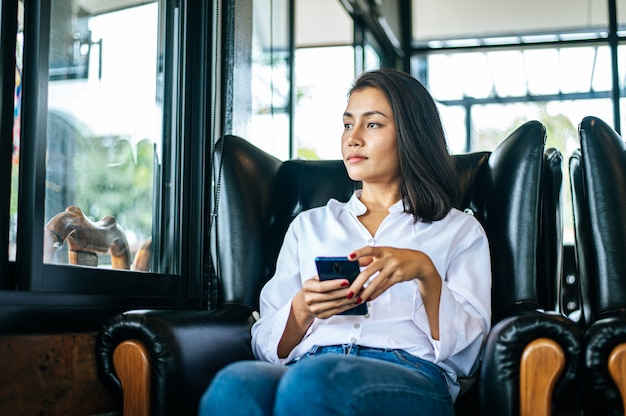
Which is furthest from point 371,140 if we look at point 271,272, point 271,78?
point 271,78

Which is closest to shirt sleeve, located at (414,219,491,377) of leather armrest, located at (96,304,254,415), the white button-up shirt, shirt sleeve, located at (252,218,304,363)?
the white button-up shirt

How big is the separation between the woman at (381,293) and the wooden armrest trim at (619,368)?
0.31 meters

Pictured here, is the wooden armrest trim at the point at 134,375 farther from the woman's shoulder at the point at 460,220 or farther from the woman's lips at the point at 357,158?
the woman's shoulder at the point at 460,220

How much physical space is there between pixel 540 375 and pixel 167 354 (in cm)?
74

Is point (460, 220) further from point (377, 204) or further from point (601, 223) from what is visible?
point (601, 223)

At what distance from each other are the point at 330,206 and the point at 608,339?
0.85 meters

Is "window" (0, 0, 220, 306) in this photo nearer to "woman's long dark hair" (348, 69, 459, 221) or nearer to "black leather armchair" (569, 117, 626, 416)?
"woman's long dark hair" (348, 69, 459, 221)

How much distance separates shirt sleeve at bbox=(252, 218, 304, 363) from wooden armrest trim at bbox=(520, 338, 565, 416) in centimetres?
56

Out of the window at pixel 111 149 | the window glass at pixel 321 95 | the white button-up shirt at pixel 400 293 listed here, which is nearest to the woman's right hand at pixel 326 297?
the white button-up shirt at pixel 400 293

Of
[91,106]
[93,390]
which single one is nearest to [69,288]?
[93,390]

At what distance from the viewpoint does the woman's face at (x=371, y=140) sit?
1.92 meters

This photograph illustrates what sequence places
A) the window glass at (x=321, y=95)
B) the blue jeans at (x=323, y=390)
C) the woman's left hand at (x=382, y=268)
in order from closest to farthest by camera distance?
the blue jeans at (x=323, y=390), the woman's left hand at (x=382, y=268), the window glass at (x=321, y=95)

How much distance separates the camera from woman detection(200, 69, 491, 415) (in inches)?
50.2

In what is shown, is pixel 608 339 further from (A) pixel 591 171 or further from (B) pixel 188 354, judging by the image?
(B) pixel 188 354
